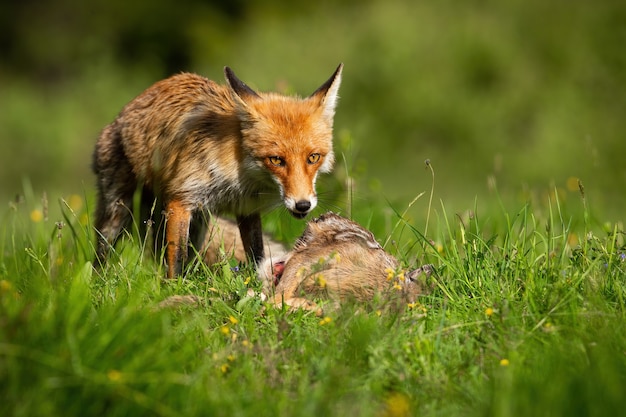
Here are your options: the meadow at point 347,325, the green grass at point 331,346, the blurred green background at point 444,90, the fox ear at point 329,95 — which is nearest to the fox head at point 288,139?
the fox ear at point 329,95

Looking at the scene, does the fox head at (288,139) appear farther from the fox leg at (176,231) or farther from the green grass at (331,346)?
the green grass at (331,346)

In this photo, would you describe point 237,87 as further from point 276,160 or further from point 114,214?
point 114,214

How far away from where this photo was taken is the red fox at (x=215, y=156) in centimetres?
609

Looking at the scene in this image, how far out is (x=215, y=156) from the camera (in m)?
6.35

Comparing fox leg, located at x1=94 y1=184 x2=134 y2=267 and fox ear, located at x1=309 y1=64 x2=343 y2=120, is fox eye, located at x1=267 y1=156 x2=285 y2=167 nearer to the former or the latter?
fox ear, located at x1=309 y1=64 x2=343 y2=120

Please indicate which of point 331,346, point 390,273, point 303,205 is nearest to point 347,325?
point 331,346

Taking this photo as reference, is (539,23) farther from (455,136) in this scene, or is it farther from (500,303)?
(500,303)

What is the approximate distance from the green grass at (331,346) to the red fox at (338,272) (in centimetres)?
15

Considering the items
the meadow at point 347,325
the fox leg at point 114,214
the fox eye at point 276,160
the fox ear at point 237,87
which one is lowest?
the fox leg at point 114,214

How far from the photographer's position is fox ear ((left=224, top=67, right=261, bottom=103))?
623 cm

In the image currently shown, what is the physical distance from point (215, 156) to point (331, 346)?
111 inches

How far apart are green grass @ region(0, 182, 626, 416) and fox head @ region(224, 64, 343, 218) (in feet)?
3.79

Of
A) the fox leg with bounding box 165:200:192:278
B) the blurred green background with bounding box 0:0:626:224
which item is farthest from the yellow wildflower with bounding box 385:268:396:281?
the blurred green background with bounding box 0:0:626:224

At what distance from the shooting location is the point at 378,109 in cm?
2067
